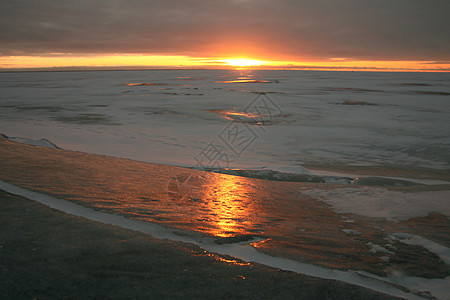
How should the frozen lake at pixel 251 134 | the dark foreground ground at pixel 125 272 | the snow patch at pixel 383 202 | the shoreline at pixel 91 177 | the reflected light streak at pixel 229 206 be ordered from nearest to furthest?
the dark foreground ground at pixel 125 272 → the reflected light streak at pixel 229 206 → the shoreline at pixel 91 177 → the snow patch at pixel 383 202 → the frozen lake at pixel 251 134

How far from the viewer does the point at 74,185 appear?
361cm

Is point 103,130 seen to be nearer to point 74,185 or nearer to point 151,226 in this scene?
point 74,185

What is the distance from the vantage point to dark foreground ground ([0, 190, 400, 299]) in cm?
170

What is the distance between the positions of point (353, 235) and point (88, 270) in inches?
81.7

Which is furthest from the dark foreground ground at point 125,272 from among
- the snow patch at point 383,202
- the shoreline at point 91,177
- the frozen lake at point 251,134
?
the frozen lake at point 251,134

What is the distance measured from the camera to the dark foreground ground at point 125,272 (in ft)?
5.57

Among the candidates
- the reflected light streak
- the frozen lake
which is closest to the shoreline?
the reflected light streak

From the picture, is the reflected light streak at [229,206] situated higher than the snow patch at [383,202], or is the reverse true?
the reflected light streak at [229,206]

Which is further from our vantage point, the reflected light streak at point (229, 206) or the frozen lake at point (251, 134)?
the frozen lake at point (251, 134)

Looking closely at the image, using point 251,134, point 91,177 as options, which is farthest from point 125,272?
point 251,134

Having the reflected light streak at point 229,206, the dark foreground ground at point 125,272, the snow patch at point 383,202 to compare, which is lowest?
the snow patch at point 383,202

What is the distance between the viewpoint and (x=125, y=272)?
187 cm

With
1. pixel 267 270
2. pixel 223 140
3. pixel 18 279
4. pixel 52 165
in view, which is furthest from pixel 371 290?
pixel 223 140

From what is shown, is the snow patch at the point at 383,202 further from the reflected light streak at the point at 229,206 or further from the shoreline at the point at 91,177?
the reflected light streak at the point at 229,206
